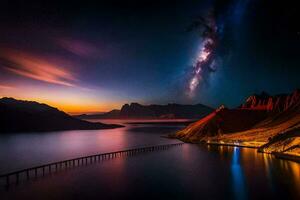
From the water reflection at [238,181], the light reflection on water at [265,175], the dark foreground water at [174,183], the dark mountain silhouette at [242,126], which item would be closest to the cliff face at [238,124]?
the dark mountain silhouette at [242,126]

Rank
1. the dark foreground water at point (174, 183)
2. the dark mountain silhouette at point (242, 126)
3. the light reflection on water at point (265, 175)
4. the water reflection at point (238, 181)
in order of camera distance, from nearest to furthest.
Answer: the dark foreground water at point (174, 183)
the water reflection at point (238, 181)
the light reflection on water at point (265, 175)
the dark mountain silhouette at point (242, 126)

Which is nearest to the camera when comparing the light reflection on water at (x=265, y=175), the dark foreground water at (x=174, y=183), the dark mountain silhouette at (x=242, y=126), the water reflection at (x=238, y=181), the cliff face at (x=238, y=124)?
the dark foreground water at (x=174, y=183)

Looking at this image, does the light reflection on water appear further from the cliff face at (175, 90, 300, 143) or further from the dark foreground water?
the cliff face at (175, 90, 300, 143)

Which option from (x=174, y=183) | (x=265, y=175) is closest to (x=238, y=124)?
(x=265, y=175)

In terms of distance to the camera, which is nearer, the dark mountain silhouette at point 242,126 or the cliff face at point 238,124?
the dark mountain silhouette at point 242,126

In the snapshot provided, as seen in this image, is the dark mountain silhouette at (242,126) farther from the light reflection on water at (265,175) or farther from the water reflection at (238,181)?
the water reflection at (238,181)

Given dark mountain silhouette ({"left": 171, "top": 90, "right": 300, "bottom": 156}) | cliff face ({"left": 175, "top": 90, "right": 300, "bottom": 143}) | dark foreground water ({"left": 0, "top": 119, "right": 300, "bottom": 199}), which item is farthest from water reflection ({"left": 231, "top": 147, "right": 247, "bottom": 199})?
cliff face ({"left": 175, "top": 90, "right": 300, "bottom": 143})

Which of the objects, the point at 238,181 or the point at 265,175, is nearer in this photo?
the point at 238,181

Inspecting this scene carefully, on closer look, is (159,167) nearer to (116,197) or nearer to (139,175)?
(139,175)

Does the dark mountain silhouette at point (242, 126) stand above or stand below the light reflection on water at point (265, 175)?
above

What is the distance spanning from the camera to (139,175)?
2788 inches

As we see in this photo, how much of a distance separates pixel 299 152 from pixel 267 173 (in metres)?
26.0

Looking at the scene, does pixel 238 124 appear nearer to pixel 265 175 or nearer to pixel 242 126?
pixel 242 126

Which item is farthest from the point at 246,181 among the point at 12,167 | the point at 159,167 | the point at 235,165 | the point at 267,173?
the point at 12,167
